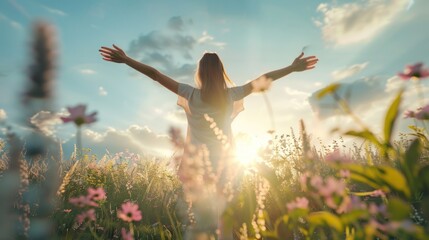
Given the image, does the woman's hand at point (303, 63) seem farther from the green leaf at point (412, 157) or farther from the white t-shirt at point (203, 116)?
the green leaf at point (412, 157)

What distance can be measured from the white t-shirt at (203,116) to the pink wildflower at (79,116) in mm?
1688

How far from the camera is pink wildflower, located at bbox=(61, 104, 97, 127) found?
1.23m

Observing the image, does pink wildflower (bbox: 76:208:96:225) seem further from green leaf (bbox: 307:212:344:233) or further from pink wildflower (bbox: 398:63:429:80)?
pink wildflower (bbox: 398:63:429:80)

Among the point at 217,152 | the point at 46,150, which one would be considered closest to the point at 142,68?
the point at 217,152

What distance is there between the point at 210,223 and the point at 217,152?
2.86 feet

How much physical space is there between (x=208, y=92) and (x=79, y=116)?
6.07ft

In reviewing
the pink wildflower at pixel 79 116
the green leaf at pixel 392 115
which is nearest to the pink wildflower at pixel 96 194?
the pink wildflower at pixel 79 116

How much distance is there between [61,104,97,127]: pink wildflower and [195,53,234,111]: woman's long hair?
5.95ft

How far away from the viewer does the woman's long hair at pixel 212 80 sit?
304 cm

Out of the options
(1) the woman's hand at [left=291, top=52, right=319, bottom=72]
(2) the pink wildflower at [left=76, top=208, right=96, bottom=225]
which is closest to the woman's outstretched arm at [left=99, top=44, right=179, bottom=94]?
(1) the woman's hand at [left=291, top=52, right=319, bottom=72]

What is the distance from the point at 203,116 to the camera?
303cm

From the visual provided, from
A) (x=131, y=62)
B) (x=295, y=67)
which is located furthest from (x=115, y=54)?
(x=295, y=67)

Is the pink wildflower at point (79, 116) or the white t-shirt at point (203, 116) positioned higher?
the white t-shirt at point (203, 116)

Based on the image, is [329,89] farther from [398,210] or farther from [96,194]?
[96,194]
